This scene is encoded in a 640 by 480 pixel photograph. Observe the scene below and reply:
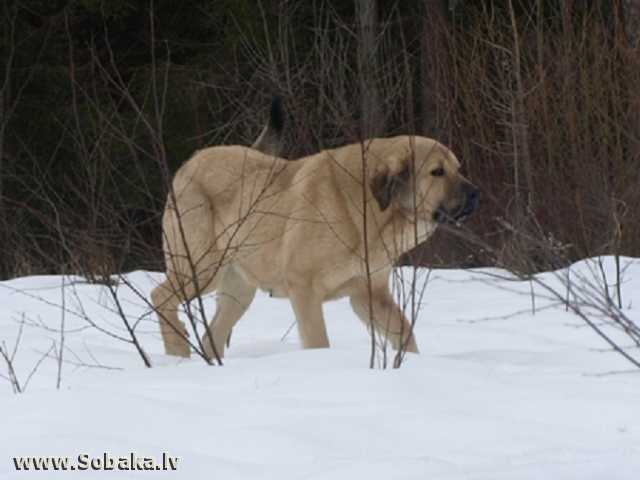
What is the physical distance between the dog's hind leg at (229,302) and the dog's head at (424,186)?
1.27 m

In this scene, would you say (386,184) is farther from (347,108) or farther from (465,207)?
(347,108)

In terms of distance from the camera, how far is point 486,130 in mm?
13125

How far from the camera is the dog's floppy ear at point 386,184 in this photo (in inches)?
278

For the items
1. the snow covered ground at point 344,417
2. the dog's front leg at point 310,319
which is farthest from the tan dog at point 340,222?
the snow covered ground at point 344,417

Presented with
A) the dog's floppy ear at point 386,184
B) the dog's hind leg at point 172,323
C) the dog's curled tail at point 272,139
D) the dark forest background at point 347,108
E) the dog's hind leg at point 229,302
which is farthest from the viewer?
the dog's curled tail at point 272,139

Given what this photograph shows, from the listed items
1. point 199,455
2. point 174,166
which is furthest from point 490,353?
point 174,166

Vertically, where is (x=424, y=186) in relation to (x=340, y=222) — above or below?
above

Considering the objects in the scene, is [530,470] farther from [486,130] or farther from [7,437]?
[486,130]

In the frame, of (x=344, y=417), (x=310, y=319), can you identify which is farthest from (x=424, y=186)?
(x=344, y=417)

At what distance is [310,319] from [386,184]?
0.81 metres

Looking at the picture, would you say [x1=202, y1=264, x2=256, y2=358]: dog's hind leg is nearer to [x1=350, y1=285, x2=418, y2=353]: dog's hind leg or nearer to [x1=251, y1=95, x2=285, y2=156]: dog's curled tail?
[x1=251, y1=95, x2=285, y2=156]: dog's curled tail

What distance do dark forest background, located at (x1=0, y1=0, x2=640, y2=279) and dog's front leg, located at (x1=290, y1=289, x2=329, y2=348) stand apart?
738mm

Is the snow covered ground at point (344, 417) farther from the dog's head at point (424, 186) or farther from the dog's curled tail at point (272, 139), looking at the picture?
the dog's curled tail at point (272, 139)

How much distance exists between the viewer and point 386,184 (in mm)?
7062
